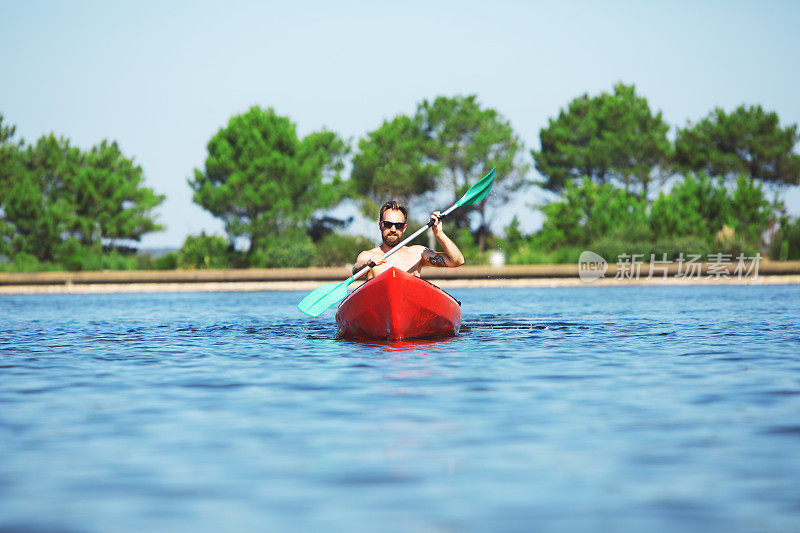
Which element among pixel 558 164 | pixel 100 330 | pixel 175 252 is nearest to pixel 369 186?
pixel 558 164

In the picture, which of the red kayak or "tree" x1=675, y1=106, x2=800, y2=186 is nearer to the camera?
the red kayak

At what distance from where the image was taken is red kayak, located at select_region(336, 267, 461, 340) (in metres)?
10.3

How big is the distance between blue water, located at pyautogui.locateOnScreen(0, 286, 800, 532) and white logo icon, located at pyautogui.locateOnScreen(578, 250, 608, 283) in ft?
80.0

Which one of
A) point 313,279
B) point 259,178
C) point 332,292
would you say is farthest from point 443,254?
point 259,178

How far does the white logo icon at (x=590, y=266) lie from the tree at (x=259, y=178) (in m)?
19.3

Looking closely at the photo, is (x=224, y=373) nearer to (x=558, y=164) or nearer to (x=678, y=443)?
(x=678, y=443)

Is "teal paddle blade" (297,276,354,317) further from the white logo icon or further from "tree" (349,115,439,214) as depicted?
"tree" (349,115,439,214)

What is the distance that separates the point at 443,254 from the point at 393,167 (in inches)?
1959

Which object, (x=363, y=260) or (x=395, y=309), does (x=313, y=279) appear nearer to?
(x=363, y=260)

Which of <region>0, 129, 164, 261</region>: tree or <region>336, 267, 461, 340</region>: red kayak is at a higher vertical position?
<region>0, 129, 164, 261</region>: tree

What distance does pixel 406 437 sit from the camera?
5316 mm

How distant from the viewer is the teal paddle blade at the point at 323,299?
12219 mm

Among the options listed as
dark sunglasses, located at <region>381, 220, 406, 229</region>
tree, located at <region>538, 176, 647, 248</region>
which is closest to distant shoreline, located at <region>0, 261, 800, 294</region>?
tree, located at <region>538, 176, 647, 248</region>

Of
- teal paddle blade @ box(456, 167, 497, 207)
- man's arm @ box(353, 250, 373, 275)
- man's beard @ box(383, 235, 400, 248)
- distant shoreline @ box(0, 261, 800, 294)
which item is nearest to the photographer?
man's beard @ box(383, 235, 400, 248)
